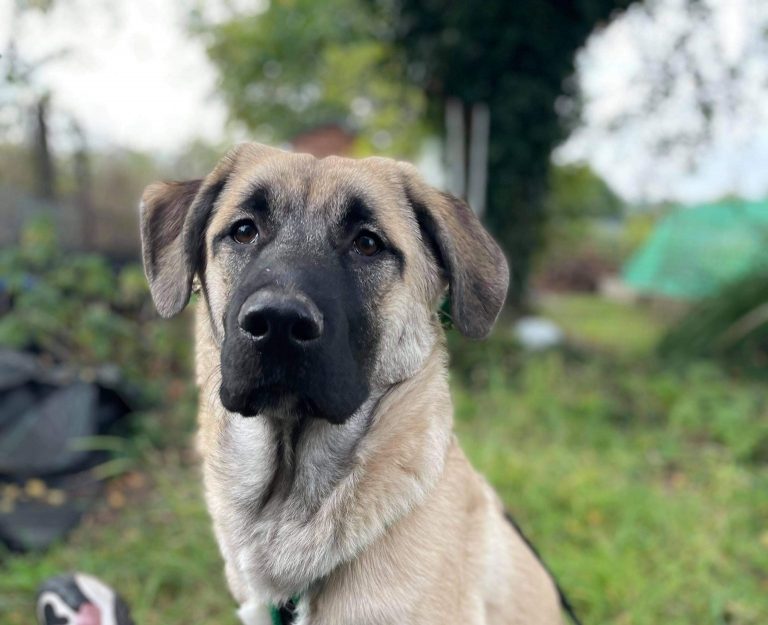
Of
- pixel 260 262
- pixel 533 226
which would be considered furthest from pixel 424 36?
pixel 260 262

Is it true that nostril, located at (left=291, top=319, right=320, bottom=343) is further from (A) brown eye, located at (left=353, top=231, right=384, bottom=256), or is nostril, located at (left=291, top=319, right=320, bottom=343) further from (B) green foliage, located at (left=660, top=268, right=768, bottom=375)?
(B) green foliage, located at (left=660, top=268, right=768, bottom=375)

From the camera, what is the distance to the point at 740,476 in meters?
4.46

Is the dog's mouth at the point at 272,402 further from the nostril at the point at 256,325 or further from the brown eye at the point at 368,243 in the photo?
the brown eye at the point at 368,243

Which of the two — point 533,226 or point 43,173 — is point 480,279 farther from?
point 533,226

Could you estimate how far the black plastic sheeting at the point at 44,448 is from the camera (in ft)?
11.7

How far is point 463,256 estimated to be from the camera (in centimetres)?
204

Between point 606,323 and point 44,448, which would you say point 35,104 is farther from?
point 606,323

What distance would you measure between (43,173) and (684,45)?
7168 mm

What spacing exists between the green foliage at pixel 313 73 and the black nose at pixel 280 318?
7.69 m

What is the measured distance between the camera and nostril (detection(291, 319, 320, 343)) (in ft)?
5.24

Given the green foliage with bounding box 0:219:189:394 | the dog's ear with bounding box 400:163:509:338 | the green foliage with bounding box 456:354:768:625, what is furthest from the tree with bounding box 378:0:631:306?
the dog's ear with bounding box 400:163:509:338

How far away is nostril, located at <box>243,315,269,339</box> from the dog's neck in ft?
1.00

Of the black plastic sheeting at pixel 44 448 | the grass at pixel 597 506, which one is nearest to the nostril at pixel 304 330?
the grass at pixel 597 506

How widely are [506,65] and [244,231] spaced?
7.07 m
